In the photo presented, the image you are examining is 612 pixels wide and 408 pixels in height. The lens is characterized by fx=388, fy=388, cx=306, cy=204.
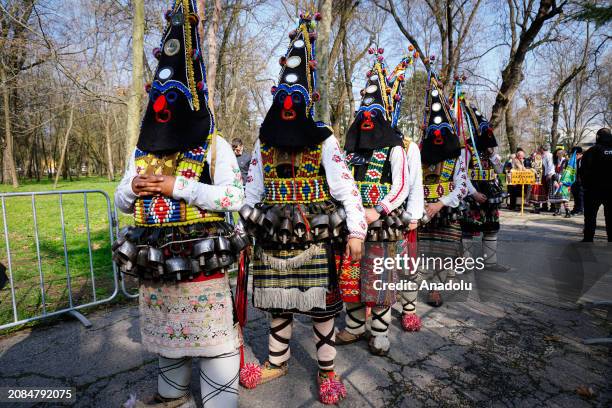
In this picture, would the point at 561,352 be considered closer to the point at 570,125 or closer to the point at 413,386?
the point at 413,386

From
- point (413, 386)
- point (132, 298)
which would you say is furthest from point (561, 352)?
point (132, 298)

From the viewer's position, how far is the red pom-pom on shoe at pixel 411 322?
12.6 feet

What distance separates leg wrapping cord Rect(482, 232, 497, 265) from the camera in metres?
5.97

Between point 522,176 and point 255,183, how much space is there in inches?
471

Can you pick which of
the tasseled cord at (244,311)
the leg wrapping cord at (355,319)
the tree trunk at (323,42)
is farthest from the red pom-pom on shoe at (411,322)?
the tree trunk at (323,42)

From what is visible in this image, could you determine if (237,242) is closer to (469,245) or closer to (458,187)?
(458,187)

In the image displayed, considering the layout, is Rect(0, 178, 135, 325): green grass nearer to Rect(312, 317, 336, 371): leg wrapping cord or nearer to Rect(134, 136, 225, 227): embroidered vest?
Rect(134, 136, 225, 227): embroidered vest

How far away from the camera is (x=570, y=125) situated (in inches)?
1649

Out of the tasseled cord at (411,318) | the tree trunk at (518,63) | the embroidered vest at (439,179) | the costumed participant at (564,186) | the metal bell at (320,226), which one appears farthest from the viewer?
the costumed participant at (564,186)

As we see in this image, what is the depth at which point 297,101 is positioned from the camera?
8.53 ft

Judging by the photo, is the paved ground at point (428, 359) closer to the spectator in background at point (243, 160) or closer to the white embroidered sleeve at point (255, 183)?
the white embroidered sleeve at point (255, 183)

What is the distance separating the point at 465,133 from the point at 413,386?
358 centimetres

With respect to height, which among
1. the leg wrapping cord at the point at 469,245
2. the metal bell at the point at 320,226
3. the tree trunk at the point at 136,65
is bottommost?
the leg wrapping cord at the point at 469,245

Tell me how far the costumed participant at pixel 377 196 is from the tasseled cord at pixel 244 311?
0.90 meters
